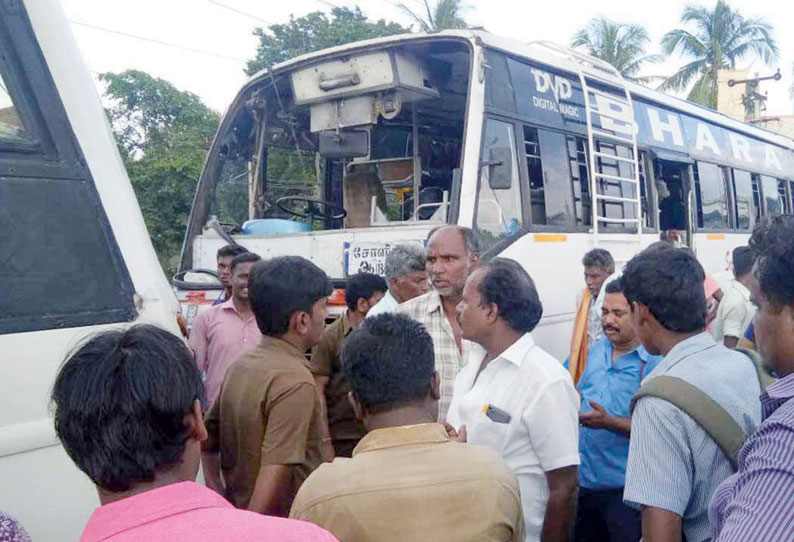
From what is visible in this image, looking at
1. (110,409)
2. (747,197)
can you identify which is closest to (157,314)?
(110,409)

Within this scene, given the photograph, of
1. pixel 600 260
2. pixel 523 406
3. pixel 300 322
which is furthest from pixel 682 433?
pixel 600 260

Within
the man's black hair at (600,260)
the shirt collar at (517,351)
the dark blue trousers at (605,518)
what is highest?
the man's black hair at (600,260)

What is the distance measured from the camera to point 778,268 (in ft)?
4.71

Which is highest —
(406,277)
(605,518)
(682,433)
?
(406,277)

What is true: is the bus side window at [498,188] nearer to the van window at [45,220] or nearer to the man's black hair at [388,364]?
the man's black hair at [388,364]

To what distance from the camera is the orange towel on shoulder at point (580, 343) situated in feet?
15.8

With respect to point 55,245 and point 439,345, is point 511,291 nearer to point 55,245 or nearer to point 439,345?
point 439,345

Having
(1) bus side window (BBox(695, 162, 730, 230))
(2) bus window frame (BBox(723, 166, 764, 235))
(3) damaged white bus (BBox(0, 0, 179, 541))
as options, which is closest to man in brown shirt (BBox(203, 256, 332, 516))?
(3) damaged white bus (BBox(0, 0, 179, 541))

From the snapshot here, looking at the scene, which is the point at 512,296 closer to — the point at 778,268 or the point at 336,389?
the point at 778,268

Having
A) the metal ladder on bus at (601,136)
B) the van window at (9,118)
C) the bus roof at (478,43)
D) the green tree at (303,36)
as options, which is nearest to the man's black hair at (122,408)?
the van window at (9,118)

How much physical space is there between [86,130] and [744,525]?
1822 millimetres

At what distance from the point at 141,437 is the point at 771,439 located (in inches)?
40.8

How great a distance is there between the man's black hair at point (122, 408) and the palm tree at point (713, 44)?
96.8 feet

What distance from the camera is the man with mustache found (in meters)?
3.54
